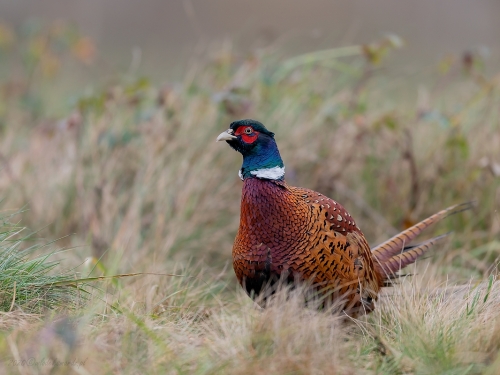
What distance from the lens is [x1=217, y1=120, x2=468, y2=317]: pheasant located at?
3.46 m

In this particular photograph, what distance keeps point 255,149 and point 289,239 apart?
51cm

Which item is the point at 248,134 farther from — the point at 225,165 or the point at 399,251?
the point at 225,165

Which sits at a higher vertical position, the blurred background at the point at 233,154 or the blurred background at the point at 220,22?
the blurred background at the point at 220,22

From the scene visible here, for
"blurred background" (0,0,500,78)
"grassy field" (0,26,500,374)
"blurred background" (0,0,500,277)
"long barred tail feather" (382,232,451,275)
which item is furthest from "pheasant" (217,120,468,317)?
"blurred background" (0,0,500,78)

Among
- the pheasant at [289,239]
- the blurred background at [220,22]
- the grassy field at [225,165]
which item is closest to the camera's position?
the pheasant at [289,239]

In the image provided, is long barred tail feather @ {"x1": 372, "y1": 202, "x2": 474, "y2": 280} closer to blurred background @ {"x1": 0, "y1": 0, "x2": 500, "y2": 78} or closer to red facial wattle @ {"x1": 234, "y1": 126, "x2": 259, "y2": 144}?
red facial wattle @ {"x1": 234, "y1": 126, "x2": 259, "y2": 144}

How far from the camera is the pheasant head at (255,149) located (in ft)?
12.0

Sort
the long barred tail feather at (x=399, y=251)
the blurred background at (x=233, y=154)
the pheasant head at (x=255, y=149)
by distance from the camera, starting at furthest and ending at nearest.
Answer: the blurred background at (x=233, y=154) < the long barred tail feather at (x=399, y=251) < the pheasant head at (x=255, y=149)

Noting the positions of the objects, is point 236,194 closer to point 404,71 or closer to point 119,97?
point 119,97

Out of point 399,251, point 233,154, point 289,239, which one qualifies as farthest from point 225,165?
point 289,239

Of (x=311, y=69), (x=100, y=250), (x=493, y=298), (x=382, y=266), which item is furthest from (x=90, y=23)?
(x=493, y=298)

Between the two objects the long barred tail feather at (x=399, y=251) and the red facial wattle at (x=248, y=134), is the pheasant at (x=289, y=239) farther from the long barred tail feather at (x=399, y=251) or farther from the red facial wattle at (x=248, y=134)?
the long barred tail feather at (x=399, y=251)

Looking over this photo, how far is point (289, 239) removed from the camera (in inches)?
137

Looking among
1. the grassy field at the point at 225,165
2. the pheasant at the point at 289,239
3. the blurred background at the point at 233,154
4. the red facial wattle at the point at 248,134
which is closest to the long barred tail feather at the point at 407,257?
the grassy field at the point at 225,165
